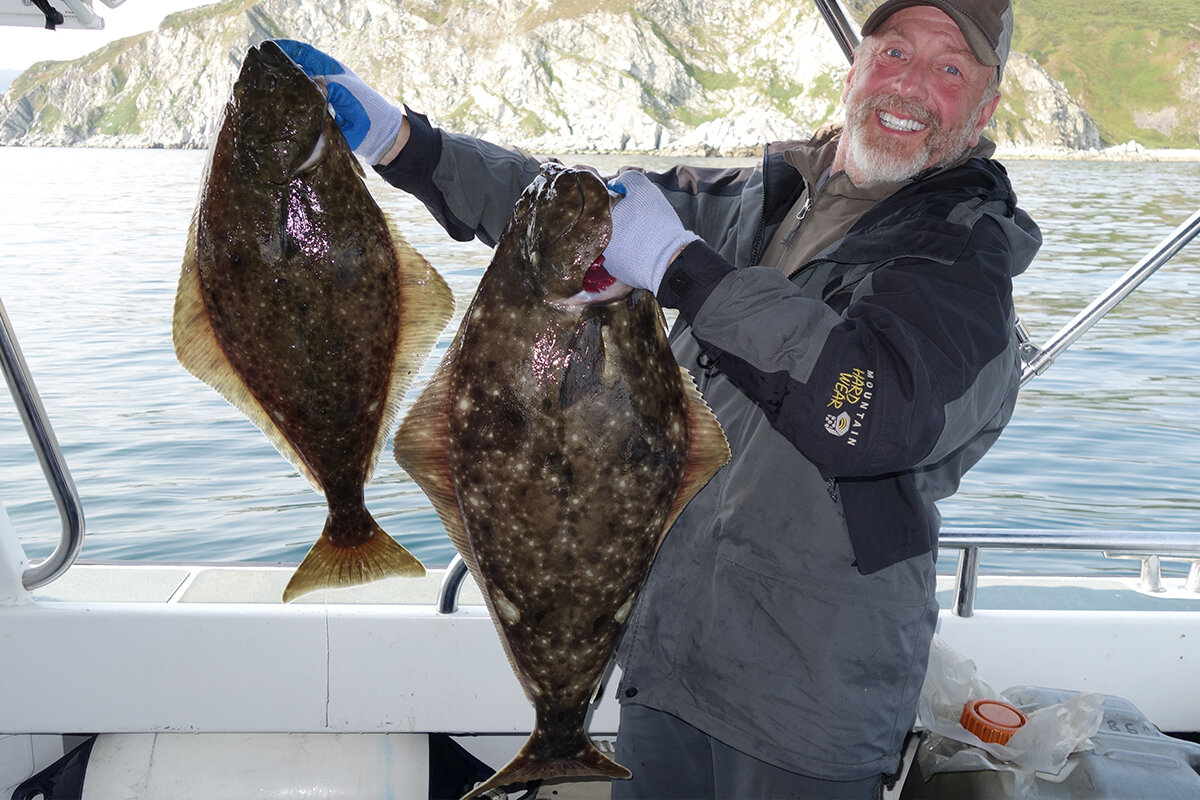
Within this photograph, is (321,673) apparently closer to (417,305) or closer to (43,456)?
(43,456)

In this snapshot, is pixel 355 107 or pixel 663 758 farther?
pixel 663 758

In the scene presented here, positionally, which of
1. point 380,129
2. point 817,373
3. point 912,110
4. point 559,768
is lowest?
point 559,768

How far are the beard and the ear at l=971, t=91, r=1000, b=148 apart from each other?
0.15ft

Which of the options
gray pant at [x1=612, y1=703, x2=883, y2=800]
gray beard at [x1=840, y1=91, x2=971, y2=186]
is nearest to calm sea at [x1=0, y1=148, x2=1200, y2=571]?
gray pant at [x1=612, y1=703, x2=883, y2=800]

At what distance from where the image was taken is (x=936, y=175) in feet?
7.21

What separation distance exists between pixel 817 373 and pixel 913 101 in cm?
113

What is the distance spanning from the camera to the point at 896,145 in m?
2.38

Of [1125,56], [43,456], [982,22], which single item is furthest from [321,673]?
[1125,56]

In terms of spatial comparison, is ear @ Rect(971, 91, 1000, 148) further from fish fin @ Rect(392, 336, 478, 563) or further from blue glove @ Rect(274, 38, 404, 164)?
fish fin @ Rect(392, 336, 478, 563)

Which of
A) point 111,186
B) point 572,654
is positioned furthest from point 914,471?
point 111,186

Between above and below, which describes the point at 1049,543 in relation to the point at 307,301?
below

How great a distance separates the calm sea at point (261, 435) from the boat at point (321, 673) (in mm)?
642

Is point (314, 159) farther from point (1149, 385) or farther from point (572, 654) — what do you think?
point (1149, 385)

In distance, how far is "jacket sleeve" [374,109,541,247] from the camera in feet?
7.20
